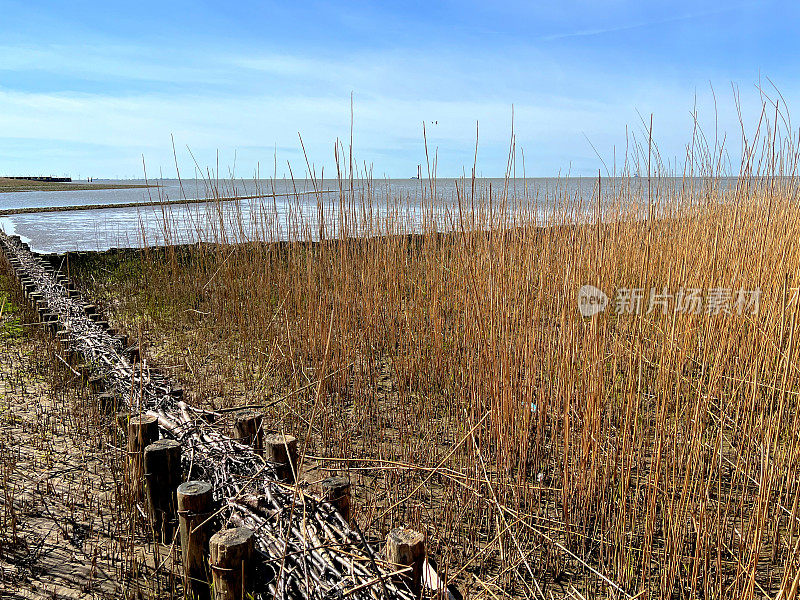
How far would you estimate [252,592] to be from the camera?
40.7 inches

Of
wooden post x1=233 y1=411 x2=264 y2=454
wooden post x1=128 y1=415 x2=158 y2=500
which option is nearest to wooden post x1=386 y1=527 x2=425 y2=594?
wooden post x1=233 y1=411 x2=264 y2=454

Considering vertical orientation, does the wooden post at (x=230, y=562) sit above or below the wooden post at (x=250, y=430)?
below

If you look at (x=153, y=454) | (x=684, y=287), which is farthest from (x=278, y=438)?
(x=684, y=287)

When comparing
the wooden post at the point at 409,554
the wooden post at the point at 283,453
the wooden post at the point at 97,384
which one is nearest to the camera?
the wooden post at the point at 409,554

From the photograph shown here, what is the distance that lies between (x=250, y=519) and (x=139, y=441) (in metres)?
0.49

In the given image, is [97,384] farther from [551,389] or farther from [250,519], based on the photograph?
[551,389]

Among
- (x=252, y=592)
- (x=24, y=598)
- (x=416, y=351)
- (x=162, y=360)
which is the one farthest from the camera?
(x=162, y=360)

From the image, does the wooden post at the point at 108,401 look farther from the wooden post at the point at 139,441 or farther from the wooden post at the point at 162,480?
the wooden post at the point at 162,480

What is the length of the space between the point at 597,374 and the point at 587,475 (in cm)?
27

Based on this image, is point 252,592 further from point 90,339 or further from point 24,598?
point 90,339

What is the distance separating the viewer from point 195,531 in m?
1.18

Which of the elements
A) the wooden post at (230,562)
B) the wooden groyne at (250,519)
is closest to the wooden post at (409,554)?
the wooden groyne at (250,519)

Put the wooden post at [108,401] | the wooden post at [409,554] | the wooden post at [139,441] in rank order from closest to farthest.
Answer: the wooden post at [409,554]
the wooden post at [139,441]
the wooden post at [108,401]

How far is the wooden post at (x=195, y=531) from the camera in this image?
3.82ft
